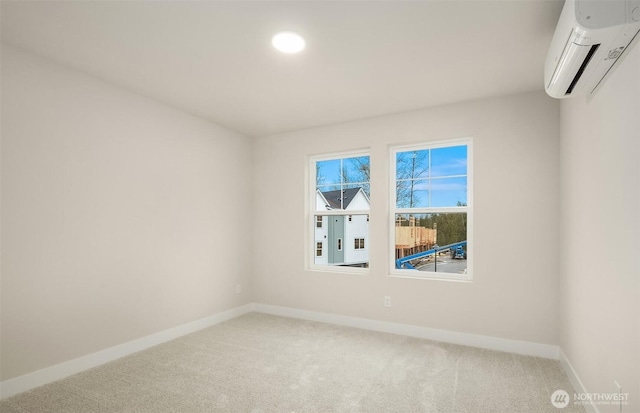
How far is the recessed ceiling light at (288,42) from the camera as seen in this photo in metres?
2.29

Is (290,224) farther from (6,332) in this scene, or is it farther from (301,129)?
(6,332)

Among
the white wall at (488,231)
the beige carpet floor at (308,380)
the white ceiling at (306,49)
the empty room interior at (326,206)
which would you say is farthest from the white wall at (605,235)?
the white ceiling at (306,49)

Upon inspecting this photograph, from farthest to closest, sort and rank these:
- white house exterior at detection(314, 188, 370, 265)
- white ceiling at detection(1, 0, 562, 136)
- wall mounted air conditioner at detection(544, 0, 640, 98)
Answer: white house exterior at detection(314, 188, 370, 265)
white ceiling at detection(1, 0, 562, 136)
wall mounted air conditioner at detection(544, 0, 640, 98)

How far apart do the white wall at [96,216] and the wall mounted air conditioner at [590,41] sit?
348 cm

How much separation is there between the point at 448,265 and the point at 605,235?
1.81m

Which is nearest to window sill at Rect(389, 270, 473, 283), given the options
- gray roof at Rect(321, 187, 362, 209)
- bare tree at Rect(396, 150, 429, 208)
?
bare tree at Rect(396, 150, 429, 208)

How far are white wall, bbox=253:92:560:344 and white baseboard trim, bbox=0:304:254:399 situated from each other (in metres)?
1.39

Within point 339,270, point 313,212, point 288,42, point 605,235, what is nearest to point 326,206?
point 313,212

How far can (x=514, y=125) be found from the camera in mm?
3311

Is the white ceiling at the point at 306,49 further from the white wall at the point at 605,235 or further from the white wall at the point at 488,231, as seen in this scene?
the white wall at the point at 605,235

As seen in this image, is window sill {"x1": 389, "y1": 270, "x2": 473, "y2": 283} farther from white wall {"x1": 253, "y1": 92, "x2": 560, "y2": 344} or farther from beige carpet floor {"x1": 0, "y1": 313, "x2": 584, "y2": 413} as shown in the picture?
beige carpet floor {"x1": 0, "y1": 313, "x2": 584, "y2": 413}

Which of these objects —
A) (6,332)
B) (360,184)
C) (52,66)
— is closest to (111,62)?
(52,66)

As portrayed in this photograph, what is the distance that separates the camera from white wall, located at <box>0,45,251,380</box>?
2.48m

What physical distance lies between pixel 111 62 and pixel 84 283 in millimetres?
1854
